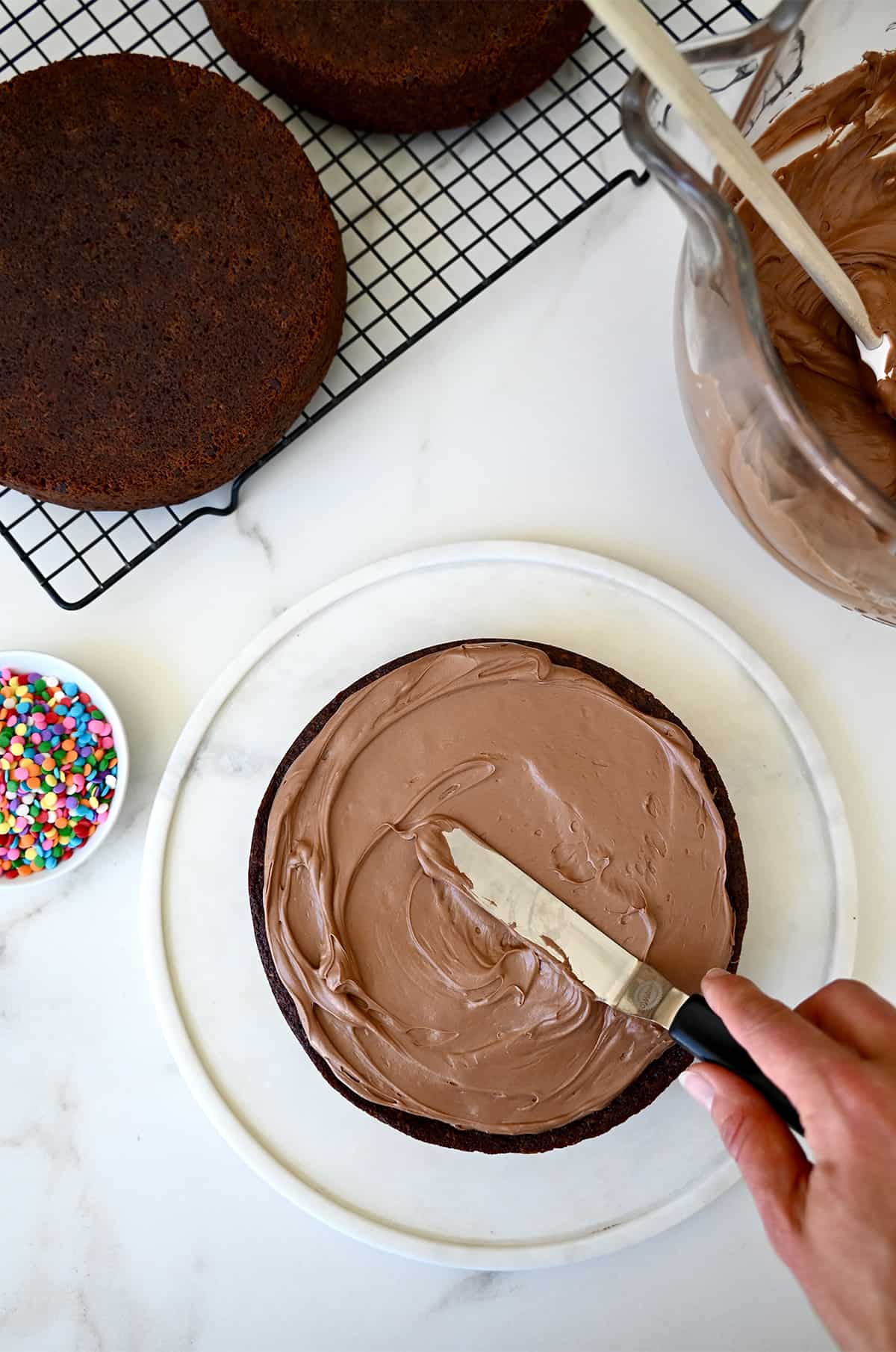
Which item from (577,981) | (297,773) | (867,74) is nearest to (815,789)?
(577,981)

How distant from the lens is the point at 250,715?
1581 millimetres

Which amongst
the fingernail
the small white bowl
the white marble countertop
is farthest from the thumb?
the small white bowl

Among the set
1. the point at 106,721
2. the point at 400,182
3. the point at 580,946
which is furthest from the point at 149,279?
the point at 580,946

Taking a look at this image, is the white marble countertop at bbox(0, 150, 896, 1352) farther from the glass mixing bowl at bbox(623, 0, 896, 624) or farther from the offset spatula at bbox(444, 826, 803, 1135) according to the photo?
the offset spatula at bbox(444, 826, 803, 1135)

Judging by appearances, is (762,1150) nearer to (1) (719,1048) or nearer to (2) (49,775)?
(1) (719,1048)

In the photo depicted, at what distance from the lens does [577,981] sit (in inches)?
52.2

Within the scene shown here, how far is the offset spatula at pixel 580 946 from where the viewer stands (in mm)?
1237

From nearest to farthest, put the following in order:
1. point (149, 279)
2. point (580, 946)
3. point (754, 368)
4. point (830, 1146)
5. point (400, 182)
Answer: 1. point (830, 1146)
2. point (754, 368)
3. point (580, 946)
4. point (149, 279)
5. point (400, 182)

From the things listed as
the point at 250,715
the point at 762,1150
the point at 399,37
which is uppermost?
the point at 399,37

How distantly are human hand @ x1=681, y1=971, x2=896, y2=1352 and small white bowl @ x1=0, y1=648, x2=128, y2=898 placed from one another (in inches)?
33.9

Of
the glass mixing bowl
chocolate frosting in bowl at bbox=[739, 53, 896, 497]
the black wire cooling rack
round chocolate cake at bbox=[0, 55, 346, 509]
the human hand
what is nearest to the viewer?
the human hand

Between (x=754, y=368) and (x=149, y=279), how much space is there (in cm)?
85

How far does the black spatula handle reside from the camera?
109 centimetres

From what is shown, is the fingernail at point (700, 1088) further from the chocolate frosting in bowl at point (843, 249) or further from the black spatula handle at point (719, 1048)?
the chocolate frosting in bowl at point (843, 249)
